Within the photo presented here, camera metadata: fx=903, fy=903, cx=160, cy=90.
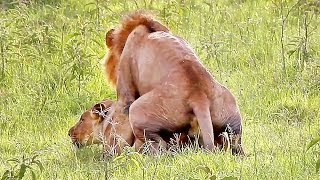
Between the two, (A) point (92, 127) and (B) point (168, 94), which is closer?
(B) point (168, 94)

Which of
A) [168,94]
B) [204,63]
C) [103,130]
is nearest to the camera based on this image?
[168,94]

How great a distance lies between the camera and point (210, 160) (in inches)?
238

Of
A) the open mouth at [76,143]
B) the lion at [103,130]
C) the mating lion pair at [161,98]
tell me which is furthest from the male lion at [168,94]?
the open mouth at [76,143]

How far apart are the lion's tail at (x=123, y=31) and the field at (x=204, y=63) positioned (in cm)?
69

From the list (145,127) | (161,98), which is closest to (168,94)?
(161,98)

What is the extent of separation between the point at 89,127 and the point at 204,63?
2243mm

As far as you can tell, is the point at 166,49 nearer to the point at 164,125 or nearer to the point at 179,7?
the point at 164,125

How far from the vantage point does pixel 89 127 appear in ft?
24.4

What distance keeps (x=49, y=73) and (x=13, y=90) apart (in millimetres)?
402

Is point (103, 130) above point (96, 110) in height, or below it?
below

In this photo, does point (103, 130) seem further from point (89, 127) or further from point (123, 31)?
point (123, 31)

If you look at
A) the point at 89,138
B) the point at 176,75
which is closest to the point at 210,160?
the point at 176,75

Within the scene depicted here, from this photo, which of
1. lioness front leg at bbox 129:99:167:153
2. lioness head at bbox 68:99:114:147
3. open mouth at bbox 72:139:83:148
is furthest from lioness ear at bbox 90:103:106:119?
lioness front leg at bbox 129:99:167:153

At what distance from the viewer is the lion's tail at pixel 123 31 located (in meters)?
7.22
